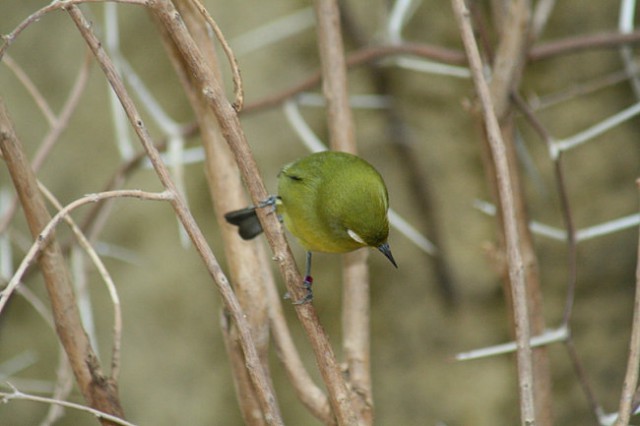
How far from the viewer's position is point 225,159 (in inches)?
62.6

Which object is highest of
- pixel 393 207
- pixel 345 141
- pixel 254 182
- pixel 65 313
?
pixel 393 207

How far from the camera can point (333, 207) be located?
163 centimetres

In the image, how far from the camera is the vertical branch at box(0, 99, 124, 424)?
133cm

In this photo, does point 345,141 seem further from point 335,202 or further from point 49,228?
point 49,228

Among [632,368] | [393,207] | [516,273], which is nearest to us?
[632,368]

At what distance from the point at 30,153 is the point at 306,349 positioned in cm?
153

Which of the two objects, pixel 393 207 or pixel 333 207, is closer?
pixel 333 207

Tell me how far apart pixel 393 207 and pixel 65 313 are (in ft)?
5.49

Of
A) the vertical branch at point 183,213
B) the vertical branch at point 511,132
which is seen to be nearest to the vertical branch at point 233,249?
the vertical branch at point 183,213

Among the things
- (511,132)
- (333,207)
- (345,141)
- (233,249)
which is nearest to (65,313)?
(233,249)

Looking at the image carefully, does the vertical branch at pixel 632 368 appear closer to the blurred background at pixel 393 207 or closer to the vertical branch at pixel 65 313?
the vertical branch at pixel 65 313

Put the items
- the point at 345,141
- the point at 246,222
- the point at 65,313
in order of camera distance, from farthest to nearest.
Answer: the point at 345,141 → the point at 246,222 → the point at 65,313

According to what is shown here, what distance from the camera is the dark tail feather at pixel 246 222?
1545 mm

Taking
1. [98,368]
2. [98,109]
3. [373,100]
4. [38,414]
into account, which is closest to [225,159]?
[98,368]
